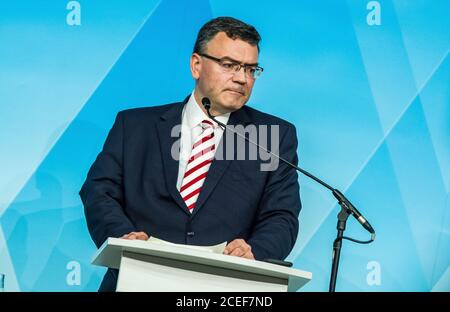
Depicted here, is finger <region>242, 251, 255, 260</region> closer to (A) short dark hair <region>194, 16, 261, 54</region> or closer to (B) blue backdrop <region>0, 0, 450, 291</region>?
(A) short dark hair <region>194, 16, 261, 54</region>

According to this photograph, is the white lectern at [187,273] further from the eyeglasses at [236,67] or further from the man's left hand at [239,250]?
the eyeglasses at [236,67]

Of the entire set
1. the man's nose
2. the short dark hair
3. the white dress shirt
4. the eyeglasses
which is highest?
the short dark hair

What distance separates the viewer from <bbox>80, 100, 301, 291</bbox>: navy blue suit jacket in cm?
401

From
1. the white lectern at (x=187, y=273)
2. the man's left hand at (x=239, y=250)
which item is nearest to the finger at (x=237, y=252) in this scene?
the man's left hand at (x=239, y=250)

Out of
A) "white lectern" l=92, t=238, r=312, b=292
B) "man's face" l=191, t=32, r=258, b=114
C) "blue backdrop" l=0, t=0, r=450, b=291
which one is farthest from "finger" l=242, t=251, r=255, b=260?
"blue backdrop" l=0, t=0, r=450, b=291

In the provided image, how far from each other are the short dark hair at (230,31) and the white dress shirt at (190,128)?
0.93 ft

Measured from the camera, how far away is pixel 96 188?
4.04m

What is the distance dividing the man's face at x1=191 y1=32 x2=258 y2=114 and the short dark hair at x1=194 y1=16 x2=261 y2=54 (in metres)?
0.02

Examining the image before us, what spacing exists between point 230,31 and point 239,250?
4.19 ft

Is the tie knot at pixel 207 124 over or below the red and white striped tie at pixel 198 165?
over

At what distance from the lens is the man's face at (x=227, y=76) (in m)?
4.23

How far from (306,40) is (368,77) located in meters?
0.39

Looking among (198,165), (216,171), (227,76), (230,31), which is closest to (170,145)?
(198,165)

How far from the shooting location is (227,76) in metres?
4.26
